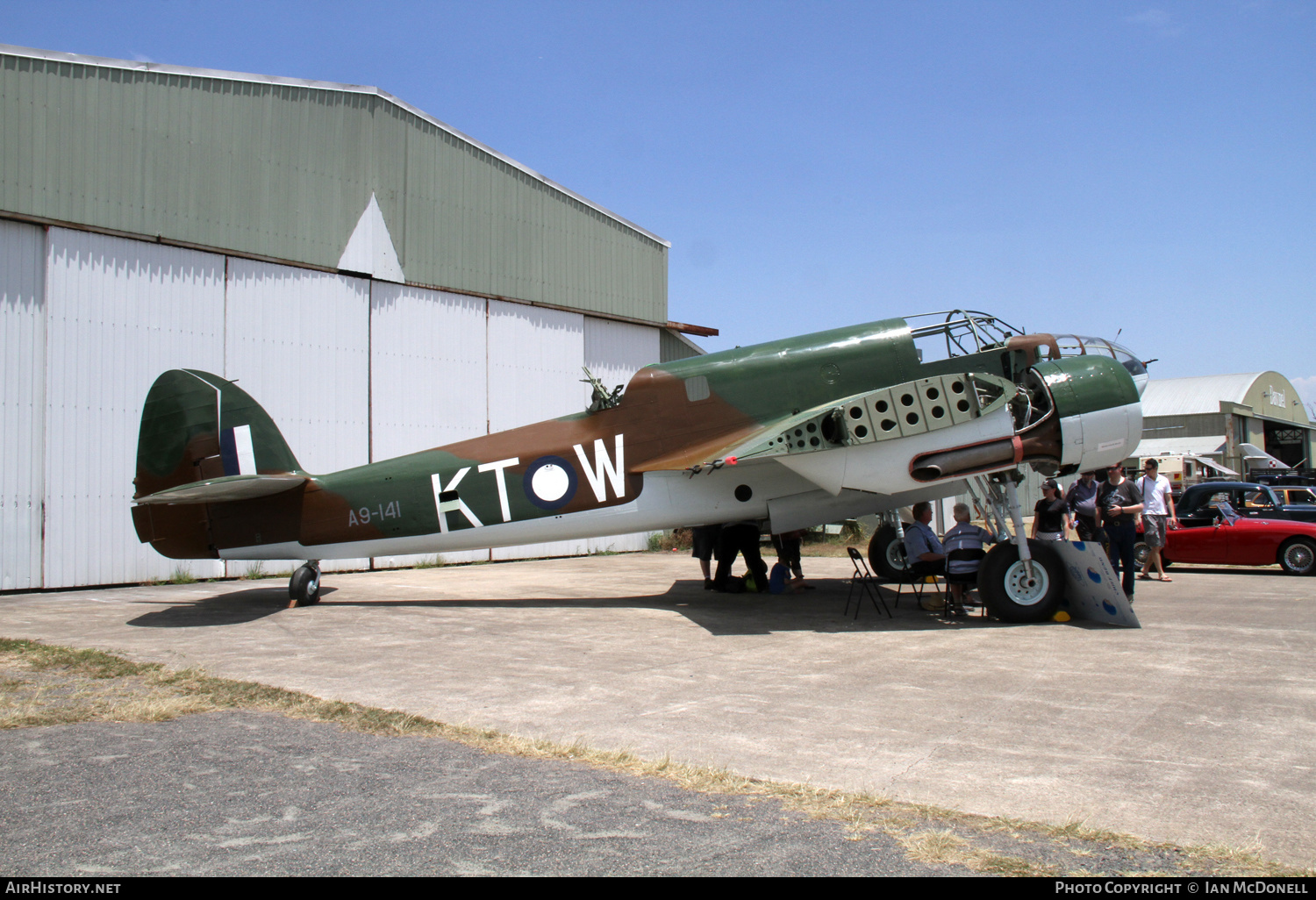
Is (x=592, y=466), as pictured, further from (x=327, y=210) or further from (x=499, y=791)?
(x=327, y=210)

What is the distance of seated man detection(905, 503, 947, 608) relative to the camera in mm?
10570

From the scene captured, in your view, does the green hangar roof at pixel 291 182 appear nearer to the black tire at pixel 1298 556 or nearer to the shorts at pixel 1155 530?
the shorts at pixel 1155 530

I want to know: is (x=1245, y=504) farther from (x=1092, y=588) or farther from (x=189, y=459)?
(x=189, y=459)

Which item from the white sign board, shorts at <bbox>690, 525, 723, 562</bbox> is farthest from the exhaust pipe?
shorts at <bbox>690, 525, 723, 562</bbox>

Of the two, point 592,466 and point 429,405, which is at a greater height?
point 429,405

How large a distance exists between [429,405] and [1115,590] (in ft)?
46.5

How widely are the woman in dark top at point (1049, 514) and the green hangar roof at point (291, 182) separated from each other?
1250cm

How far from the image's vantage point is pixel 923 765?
4.63 m

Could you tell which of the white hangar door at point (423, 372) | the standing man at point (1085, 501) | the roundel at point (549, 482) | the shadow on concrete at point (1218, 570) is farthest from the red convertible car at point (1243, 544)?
the white hangar door at point (423, 372)

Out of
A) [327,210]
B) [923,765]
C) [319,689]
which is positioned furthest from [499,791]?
[327,210]

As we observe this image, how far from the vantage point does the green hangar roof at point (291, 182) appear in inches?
546

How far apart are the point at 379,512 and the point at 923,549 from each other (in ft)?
24.4

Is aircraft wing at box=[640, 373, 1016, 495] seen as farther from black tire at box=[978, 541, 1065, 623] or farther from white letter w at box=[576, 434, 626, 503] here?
white letter w at box=[576, 434, 626, 503]

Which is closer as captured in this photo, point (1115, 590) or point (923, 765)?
point (923, 765)
